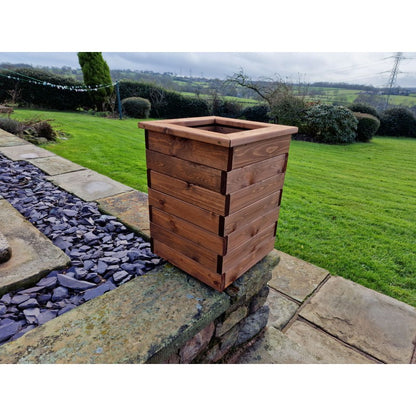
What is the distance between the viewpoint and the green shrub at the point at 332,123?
10.5 m

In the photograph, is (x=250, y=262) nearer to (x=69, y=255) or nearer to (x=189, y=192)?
(x=189, y=192)

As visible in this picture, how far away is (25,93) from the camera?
1258cm

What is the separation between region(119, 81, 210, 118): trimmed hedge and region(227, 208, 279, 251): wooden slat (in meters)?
15.0

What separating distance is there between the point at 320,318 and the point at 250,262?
96cm

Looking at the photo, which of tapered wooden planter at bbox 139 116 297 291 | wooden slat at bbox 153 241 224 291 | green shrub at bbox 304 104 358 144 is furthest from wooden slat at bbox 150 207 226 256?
green shrub at bbox 304 104 358 144

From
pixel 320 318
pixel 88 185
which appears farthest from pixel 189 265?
pixel 88 185

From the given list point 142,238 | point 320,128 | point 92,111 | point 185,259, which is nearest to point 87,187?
point 142,238

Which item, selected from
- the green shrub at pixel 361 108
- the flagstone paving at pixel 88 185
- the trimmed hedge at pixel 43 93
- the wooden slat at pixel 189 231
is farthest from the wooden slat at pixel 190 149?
the green shrub at pixel 361 108

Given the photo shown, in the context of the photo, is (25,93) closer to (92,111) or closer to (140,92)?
(92,111)

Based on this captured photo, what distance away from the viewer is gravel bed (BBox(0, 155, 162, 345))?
58.4 inches

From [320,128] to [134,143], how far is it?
7.29 meters

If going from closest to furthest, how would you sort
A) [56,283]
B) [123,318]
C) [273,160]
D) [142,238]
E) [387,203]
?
[123,318]
[273,160]
[56,283]
[142,238]
[387,203]

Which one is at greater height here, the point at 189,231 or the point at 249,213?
the point at 249,213

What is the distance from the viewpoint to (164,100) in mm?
15609
